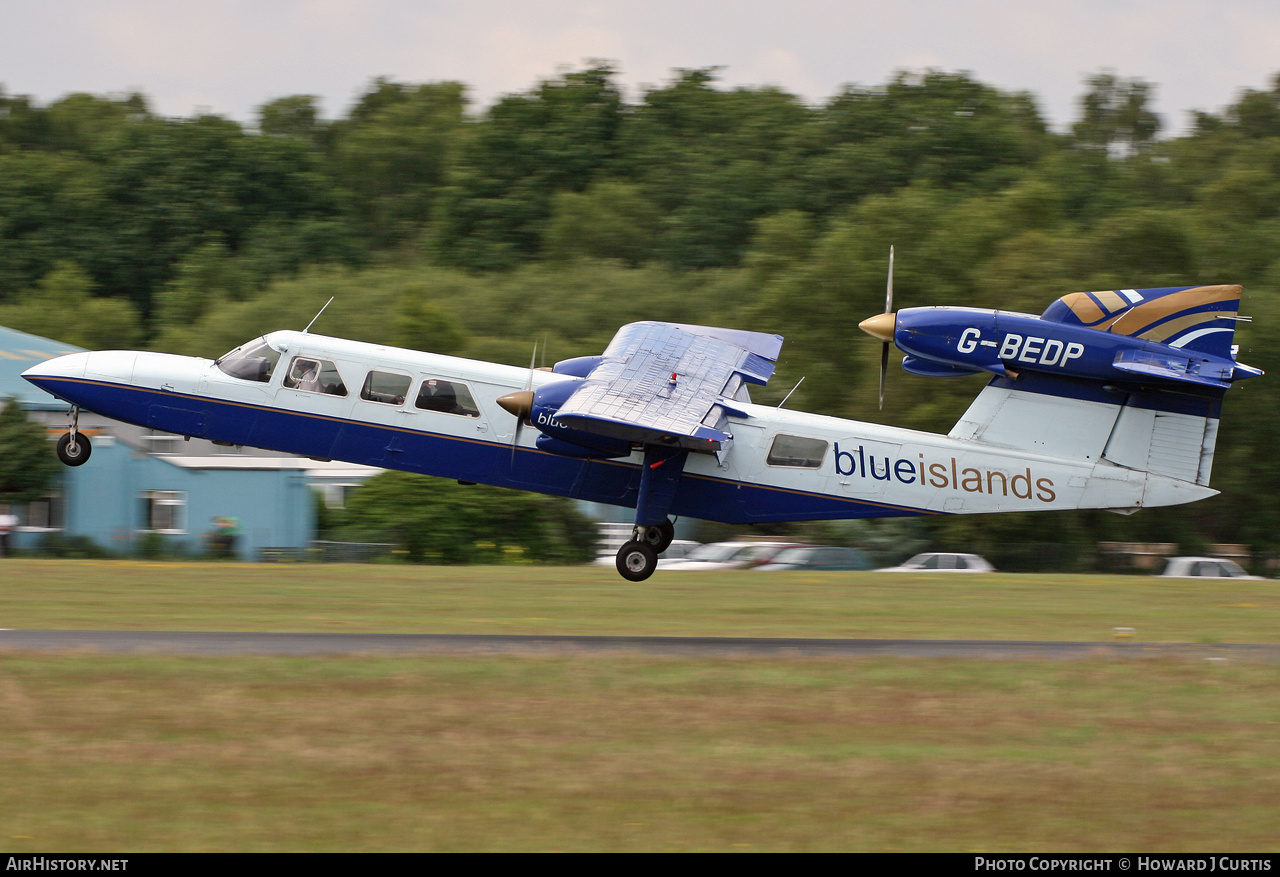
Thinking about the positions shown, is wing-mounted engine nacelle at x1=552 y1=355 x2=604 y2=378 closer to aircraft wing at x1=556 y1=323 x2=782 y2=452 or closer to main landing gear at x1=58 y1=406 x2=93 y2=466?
aircraft wing at x1=556 y1=323 x2=782 y2=452

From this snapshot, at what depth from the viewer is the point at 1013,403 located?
762 inches

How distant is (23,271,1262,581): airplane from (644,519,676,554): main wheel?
26 cm

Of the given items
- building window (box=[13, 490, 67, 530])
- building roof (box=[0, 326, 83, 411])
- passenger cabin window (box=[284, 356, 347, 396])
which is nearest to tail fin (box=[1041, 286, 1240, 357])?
passenger cabin window (box=[284, 356, 347, 396])

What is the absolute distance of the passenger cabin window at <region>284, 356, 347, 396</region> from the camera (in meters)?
19.2

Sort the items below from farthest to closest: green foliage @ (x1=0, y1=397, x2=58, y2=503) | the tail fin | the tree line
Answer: the tree line < green foliage @ (x1=0, y1=397, x2=58, y2=503) < the tail fin

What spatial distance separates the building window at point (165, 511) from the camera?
40250 millimetres

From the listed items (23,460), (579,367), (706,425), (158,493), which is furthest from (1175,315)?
(23,460)

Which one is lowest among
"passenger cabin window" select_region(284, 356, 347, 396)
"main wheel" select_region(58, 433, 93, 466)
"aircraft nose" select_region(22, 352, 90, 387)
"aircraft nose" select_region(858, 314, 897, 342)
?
→ "main wheel" select_region(58, 433, 93, 466)

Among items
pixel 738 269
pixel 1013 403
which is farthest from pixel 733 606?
pixel 738 269

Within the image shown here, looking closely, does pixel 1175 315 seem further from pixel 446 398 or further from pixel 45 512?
pixel 45 512

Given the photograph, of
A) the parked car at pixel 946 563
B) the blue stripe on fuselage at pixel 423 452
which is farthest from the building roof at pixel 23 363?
the parked car at pixel 946 563

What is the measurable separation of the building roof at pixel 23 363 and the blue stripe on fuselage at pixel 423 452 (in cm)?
2289

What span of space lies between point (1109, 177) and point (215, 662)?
6275 cm

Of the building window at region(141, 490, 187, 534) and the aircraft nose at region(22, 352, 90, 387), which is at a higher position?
the aircraft nose at region(22, 352, 90, 387)
